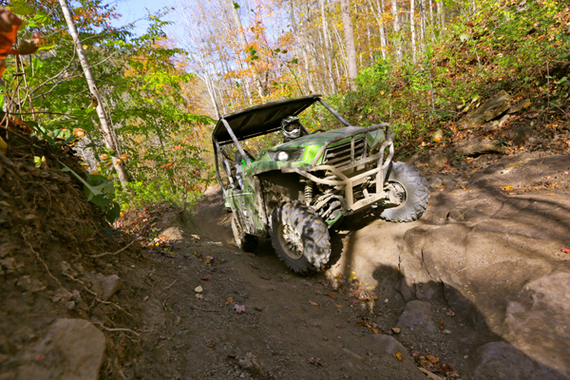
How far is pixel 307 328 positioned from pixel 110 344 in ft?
5.53

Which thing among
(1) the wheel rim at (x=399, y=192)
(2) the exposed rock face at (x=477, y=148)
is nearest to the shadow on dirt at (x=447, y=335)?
(1) the wheel rim at (x=399, y=192)

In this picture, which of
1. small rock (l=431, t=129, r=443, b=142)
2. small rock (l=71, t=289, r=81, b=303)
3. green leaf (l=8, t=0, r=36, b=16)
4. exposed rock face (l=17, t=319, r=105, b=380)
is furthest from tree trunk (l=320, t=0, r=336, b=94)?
exposed rock face (l=17, t=319, r=105, b=380)

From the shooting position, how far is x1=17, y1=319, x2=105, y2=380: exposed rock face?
1111 mm

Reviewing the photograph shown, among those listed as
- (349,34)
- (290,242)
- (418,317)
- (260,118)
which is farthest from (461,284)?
(349,34)

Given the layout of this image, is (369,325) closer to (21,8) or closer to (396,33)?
(21,8)

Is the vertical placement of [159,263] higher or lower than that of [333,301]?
higher

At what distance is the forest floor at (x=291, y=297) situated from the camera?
1.39m

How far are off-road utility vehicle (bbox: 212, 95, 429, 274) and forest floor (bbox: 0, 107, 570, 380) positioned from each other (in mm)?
480

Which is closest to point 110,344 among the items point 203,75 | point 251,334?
point 251,334

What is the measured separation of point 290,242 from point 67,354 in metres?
2.82

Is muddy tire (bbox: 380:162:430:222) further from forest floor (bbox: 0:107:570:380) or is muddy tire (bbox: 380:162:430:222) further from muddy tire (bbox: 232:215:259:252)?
A: muddy tire (bbox: 232:215:259:252)

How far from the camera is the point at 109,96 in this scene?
7.07m

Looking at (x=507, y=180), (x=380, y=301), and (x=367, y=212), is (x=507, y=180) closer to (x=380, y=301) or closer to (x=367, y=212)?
(x=367, y=212)

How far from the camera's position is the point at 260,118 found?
474 centimetres
